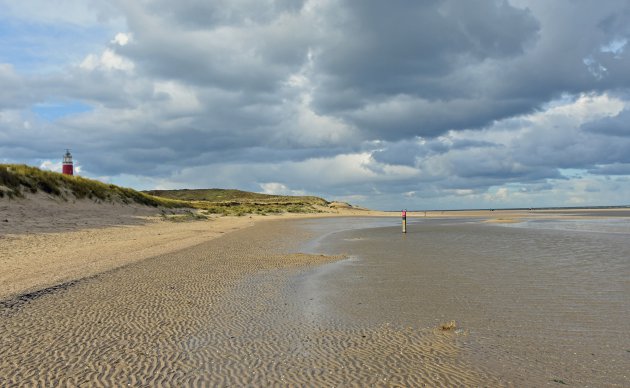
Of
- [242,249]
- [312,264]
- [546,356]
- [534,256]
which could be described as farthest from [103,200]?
[546,356]

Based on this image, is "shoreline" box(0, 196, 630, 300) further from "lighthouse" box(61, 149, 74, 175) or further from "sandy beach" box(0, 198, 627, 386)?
"lighthouse" box(61, 149, 74, 175)

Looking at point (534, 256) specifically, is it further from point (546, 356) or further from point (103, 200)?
point (103, 200)

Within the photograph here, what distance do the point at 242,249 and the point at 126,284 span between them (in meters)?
9.34

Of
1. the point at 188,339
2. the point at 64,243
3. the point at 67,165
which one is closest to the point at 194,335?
the point at 188,339

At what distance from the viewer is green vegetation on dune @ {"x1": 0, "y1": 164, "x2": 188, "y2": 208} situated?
30.1 meters

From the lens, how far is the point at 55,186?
3456cm

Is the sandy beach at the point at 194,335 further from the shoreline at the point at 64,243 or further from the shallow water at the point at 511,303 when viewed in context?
the shallow water at the point at 511,303

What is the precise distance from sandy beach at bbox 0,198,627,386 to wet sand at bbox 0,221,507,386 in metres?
0.02

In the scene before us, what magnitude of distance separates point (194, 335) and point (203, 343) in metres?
0.47

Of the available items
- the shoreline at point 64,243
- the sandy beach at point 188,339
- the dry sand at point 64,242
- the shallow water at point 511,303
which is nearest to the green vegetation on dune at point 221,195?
the dry sand at point 64,242

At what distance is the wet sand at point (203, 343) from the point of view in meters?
5.36

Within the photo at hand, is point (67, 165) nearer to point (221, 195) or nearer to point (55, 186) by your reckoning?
point (55, 186)

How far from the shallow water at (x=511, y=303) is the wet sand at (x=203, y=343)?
0.61 meters

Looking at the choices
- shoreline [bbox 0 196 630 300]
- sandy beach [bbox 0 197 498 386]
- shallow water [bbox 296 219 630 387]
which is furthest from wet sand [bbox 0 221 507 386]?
shoreline [bbox 0 196 630 300]
